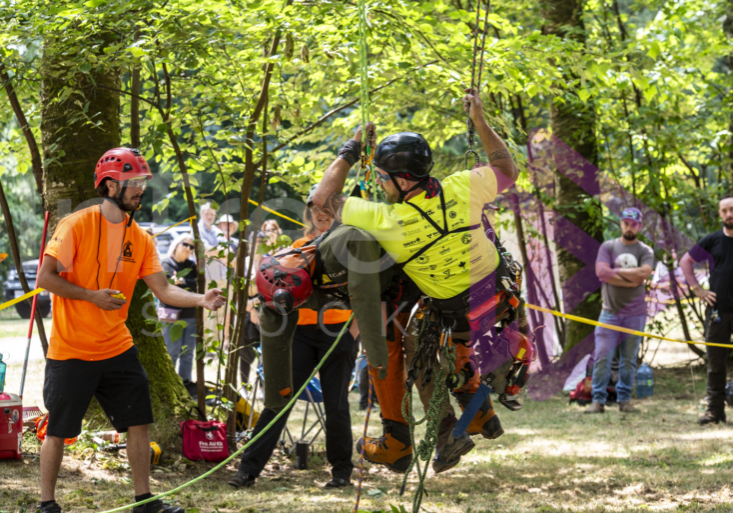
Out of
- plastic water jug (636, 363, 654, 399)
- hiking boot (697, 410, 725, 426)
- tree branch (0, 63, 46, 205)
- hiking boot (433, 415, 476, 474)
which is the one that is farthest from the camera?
plastic water jug (636, 363, 654, 399)

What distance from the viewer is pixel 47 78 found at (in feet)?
17.7

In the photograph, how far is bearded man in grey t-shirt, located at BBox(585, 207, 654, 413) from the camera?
777 cm

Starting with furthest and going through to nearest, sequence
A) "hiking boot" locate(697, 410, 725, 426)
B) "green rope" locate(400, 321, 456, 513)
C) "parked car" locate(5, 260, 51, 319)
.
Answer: "parked car" locate(5, 260, 51, 319)
"hiking boot" locate(697, 410, 725, 426)
"green rope" locate(400, 321, 456, 513)

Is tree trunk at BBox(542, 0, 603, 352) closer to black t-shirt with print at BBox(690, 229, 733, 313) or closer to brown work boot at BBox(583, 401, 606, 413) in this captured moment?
brown work boot at BBox(583, 401, 606, 413)

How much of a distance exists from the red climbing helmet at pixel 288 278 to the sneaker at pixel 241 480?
206 centimetres

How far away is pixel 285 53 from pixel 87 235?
197cm

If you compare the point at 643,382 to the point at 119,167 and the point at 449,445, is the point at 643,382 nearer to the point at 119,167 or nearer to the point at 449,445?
the point at 449,445

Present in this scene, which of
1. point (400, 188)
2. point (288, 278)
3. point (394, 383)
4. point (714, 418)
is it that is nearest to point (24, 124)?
point (288, 278)

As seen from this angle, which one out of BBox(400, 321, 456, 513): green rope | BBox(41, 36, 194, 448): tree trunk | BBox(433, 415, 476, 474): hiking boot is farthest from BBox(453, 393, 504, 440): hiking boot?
BBox(41, 36, 194, 448): tree trunk

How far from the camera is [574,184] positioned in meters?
9.40

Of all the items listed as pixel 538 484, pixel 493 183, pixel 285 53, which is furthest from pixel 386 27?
pixel 538 484

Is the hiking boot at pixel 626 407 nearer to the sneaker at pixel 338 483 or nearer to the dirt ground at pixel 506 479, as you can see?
the dirt ground at pixel 506 479

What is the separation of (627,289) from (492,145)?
4.76m

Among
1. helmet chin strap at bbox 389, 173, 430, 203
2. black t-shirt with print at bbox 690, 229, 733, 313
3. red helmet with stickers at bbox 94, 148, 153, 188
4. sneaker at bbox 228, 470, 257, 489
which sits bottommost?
sneaker at bbox 228, 470, 257, 489
